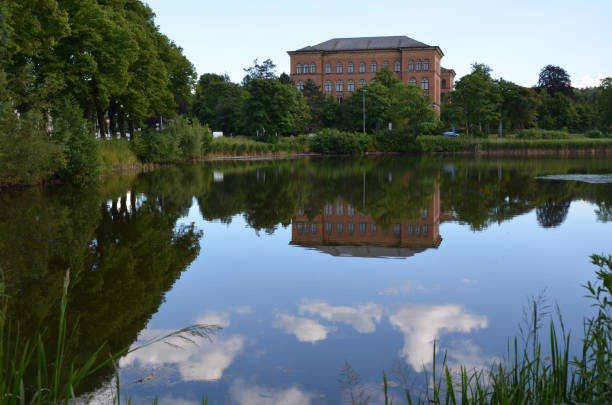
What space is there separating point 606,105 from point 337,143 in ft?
102

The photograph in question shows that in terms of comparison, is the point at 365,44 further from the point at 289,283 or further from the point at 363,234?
the point at 289,283

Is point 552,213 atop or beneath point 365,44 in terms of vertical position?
beneath

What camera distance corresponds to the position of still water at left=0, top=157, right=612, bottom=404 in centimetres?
500

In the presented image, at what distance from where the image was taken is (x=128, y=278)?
805cm

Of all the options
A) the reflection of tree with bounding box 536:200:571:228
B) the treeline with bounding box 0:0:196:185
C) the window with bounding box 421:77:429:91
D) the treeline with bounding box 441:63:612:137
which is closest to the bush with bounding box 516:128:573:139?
the treeline with bounding box 441:63:612:137

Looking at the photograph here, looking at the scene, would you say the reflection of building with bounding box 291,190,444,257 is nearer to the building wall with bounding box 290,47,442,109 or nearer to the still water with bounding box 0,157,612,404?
the still water with bounding box 0,157,612,404

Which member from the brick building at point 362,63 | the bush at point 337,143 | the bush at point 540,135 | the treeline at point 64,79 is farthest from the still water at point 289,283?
the brick building at point 362,63

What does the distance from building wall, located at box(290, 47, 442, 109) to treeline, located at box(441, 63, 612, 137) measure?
58.6ft

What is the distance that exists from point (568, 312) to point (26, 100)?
2040 centimetres

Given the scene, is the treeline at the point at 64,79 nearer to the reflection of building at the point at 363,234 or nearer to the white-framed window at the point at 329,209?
the white-framed window at the point at 329,209

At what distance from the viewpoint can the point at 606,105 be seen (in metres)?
66.3

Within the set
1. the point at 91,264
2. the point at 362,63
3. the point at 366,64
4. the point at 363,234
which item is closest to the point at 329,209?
the point at 363,234

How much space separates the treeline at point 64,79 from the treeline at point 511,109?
42.5m

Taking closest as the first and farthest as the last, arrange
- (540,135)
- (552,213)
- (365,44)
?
(552,213), (540,135), (365,44)
